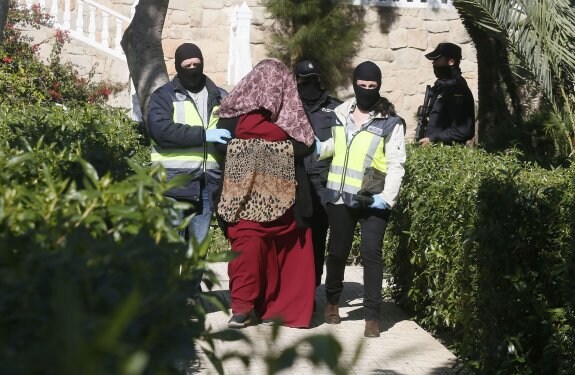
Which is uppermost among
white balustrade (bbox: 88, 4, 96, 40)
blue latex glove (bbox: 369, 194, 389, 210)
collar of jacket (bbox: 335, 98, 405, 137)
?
white balustrade (bbox: 88, 4, 96, 40)

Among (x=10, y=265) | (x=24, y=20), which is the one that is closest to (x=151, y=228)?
(x=10, y=265)

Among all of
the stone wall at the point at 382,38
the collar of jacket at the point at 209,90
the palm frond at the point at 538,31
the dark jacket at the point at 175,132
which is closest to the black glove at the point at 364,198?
the dark jacket at the point at 175,132

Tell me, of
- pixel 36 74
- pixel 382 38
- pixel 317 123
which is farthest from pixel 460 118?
pixel 382 38

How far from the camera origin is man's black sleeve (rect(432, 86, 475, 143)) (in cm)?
959

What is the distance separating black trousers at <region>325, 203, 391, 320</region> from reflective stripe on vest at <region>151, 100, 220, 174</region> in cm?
83

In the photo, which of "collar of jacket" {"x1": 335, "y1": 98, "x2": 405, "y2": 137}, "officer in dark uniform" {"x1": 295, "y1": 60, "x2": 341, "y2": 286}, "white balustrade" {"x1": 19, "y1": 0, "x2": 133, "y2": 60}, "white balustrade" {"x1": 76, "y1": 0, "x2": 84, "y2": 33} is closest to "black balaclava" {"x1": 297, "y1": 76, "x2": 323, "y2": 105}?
"officer in dark uniform" {"x1": 295, "y1": 60, "x2": 341, "y2": 286}

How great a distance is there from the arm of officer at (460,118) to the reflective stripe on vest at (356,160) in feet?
7.71

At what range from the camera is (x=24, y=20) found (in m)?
16.0

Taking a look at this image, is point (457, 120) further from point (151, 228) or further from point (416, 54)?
point (416, 54)

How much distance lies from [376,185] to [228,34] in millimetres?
10945

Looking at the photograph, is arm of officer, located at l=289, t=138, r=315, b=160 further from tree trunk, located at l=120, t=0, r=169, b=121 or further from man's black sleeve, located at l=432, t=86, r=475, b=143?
tree trunk, located at l=120, t=0, r=169, b=121

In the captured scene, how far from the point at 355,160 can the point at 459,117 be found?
8.57 ft

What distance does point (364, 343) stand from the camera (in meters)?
5.87

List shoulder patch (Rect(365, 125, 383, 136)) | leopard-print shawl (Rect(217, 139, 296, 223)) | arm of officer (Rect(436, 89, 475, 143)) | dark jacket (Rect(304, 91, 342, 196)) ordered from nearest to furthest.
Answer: leopard-print shawl (Rect(217, 139, 296, 223)) → shoulder patch (Rect(365, 125, 383, 136)) → dark jacket (Rect(304, 91, 342, 196)) → arm of officer (Rect(436, 89, 475, 143))
